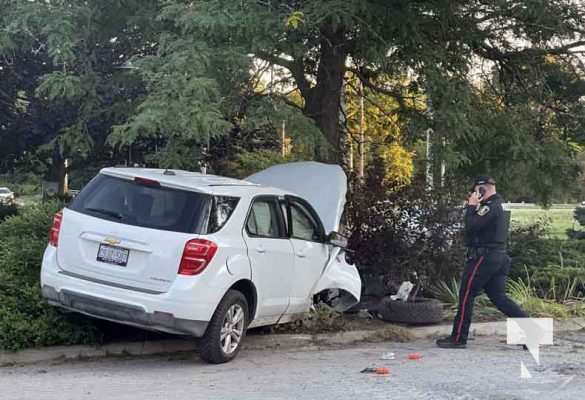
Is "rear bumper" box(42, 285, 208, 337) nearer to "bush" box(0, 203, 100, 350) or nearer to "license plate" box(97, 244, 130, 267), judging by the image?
"license plate" box(97, 244, 130, 267)

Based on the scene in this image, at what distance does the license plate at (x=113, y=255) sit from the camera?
691 cm

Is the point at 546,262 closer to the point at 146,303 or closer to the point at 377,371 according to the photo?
the point at 377,371

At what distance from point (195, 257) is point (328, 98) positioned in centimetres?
645

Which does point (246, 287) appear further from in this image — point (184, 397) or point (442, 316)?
point (442, 316)

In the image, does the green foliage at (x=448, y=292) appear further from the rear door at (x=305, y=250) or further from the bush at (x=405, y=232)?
the rear door at (x=305, y=250)

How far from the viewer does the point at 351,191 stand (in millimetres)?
11180

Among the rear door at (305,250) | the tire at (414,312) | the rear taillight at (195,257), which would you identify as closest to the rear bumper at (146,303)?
the rear taillight at (195,257)

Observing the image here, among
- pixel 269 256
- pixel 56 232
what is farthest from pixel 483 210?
pixel 56 232

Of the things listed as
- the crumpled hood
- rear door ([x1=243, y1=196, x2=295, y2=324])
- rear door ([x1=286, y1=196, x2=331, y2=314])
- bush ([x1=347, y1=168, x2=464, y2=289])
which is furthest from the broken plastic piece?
rear door ([x1=243, y1=196, x2=295, y2=324])

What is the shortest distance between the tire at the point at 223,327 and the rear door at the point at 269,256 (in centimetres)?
→ 28

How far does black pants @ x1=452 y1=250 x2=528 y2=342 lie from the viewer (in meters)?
8.44

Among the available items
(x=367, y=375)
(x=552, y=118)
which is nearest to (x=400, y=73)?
(x=552, y=118)

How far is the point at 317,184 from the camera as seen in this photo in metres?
10.5

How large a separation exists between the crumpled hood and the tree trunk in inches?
52.6
